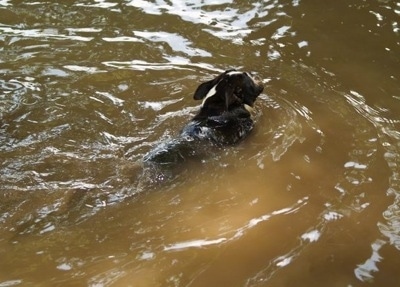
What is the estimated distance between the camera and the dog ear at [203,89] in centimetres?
524

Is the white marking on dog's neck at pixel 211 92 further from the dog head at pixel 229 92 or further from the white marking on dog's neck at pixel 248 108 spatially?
the white marking on dog's neck at pixel 248 108

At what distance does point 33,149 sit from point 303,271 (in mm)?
2569

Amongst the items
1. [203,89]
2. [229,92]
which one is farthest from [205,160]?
[203,89]

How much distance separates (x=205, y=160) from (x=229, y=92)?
774mm

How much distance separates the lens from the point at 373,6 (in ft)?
25.0

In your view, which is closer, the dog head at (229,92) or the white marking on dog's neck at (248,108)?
the dog head at (229,92)

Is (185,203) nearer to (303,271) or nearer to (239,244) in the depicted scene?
(239,244)

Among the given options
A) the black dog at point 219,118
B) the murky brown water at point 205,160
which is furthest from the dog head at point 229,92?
the murky brown water at point 205,160

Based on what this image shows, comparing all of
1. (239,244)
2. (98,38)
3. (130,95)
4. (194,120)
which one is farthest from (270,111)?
(98,38)

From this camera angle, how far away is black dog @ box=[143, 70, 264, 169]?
15.3 feet

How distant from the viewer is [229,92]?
5074 mm

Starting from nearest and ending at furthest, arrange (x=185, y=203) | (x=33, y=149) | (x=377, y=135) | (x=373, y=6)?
(x=185, y=203) < (x=33, y=149) < (x=377, y=135) < (x=373, y=6)

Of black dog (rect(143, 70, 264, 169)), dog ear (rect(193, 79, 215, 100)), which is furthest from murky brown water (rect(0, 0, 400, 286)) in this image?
dog ear (rect(193, 79, 215, 100))

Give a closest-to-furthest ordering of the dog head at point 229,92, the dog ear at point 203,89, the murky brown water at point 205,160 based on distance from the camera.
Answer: the murky brown water at point 205,160, the dog head at point 229,92, the dog ear at point 203,89
